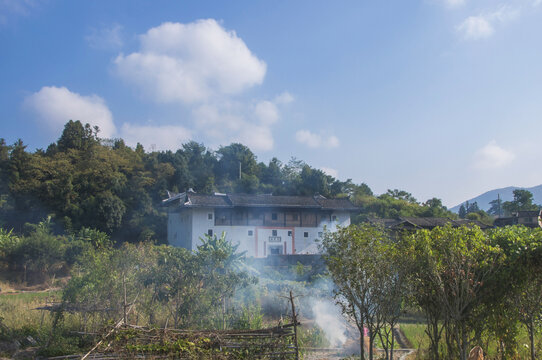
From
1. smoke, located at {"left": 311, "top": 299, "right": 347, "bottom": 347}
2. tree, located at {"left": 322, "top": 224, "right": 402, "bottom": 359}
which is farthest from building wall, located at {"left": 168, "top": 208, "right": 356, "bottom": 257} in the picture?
tree, located at {"left": 322, "top": 224, "right": 402, "bottom": 359}

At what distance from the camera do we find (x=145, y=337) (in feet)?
24.8

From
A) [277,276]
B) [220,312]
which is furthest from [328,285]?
[220,312]

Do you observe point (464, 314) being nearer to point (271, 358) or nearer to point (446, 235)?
point (446, 235)

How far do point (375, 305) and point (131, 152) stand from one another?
39.7 meters

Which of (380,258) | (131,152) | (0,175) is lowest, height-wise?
(380,258)

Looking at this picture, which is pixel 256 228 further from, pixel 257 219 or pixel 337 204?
pixel 337 204

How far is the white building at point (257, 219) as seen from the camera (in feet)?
94.2

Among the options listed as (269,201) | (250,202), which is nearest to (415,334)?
(250,202)

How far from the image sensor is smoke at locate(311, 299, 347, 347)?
430 inches

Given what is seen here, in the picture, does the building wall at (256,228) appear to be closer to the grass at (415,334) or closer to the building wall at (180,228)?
the building wall at (180,228)

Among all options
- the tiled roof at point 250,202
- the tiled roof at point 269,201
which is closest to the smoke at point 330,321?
the tiled roof at point 250,202

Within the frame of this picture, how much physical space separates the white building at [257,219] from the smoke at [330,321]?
626 inches

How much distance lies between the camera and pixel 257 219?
99.9 ft

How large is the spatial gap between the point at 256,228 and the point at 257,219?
69 cm
